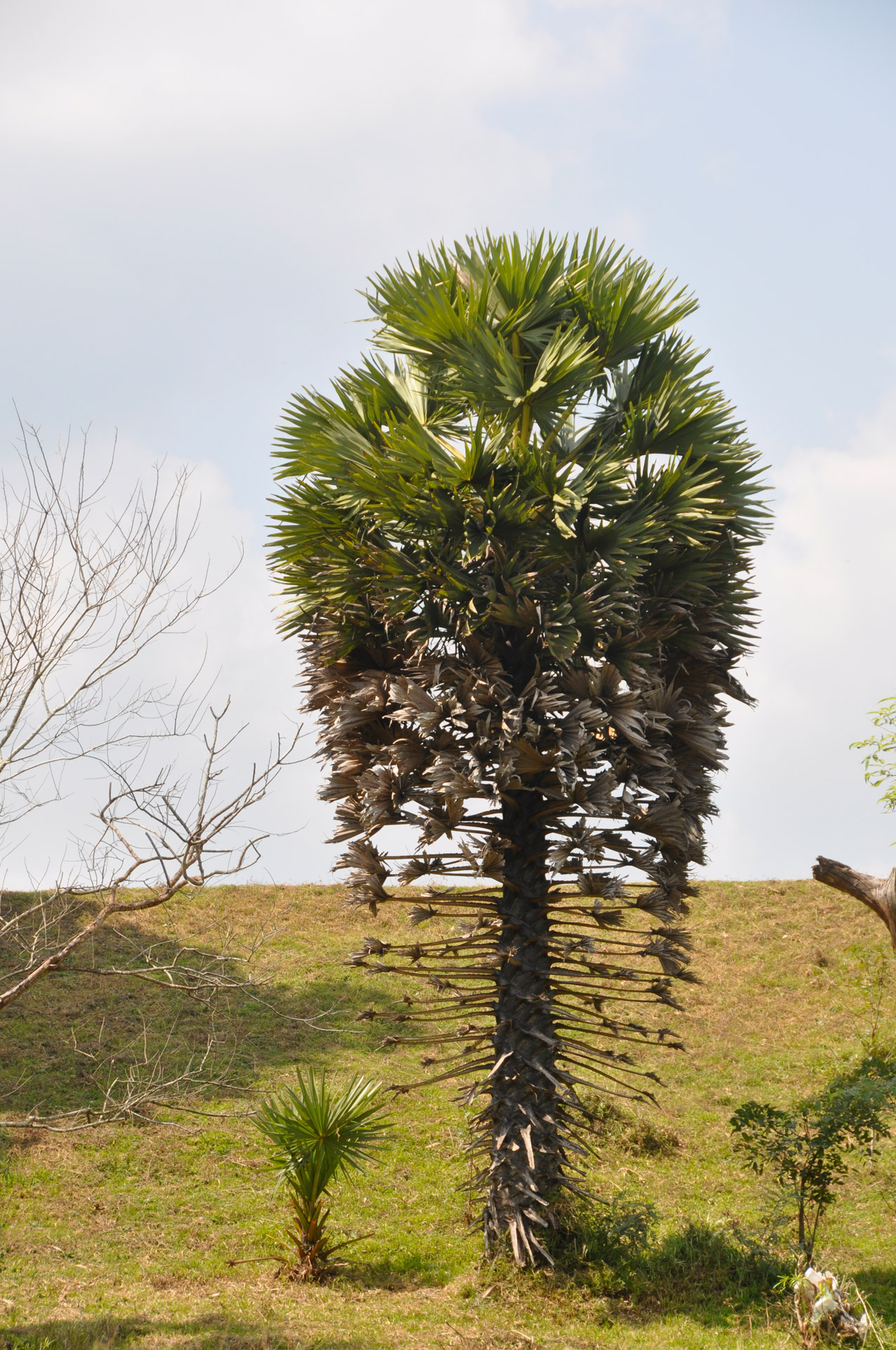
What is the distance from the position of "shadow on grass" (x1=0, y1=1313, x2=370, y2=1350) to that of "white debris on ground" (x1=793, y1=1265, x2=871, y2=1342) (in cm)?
308

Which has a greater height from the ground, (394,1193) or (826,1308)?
(826,1308)

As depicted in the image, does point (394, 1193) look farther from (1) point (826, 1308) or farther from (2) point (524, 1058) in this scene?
(1) point (826, 1308)

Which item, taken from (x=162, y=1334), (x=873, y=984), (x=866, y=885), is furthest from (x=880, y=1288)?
(x=873, y=984)

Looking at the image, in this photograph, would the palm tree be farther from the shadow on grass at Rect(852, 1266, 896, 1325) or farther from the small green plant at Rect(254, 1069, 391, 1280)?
the shadow on grass at Rect(852, 1266, 896, 1325)

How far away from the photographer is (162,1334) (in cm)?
701

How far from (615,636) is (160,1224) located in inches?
291

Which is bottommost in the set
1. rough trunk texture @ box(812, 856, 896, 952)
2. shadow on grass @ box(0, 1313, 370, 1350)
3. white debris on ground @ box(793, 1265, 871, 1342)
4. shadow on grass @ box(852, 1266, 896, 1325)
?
shadow on grass @ box(852, 1266, 896, 1325)

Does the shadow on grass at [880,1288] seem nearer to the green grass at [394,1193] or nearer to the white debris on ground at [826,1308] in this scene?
the green grass at [394,1193]

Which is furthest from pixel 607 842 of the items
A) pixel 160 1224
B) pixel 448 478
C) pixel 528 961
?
pixel 160 1224

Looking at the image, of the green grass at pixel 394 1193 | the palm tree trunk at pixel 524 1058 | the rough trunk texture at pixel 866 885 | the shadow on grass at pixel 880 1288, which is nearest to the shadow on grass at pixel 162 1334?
the green grass at pixel 394 1193

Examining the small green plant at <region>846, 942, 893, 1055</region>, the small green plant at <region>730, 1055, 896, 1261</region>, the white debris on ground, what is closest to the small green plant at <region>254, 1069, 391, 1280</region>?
the small green plant at <region>730, 1055, 896, 1261</region>

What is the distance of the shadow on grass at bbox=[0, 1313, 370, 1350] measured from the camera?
6.66 m

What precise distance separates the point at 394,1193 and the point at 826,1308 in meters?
5.16

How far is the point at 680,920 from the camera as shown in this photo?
18.8 metres
